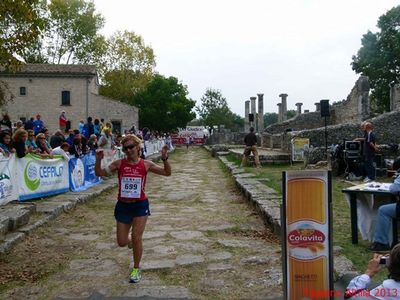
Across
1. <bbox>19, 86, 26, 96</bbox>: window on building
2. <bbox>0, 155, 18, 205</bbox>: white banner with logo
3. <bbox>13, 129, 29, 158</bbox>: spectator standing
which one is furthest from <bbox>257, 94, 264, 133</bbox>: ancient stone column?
<bbox>0, 155, 18, 205</bbox>: white banner with logo

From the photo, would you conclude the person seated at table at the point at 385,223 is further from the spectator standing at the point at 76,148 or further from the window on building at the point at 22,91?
the window on building at the point at 22,91

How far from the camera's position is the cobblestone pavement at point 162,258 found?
14.7 feet

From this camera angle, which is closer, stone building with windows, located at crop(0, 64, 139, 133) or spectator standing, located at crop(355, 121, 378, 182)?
spectator standing, located at crop(355, 121, 378, 182)

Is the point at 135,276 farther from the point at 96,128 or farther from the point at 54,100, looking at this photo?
the point at 54,100

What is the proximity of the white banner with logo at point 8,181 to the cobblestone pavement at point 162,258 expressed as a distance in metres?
0.99

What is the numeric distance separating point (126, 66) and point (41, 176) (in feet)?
146

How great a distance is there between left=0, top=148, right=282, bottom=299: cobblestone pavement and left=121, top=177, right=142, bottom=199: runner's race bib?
2.90 feet

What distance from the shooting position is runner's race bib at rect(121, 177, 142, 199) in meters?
4.90

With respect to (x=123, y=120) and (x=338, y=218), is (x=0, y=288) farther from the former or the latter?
(x=123, y=120)

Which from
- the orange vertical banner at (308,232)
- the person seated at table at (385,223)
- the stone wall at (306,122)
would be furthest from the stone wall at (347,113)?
the orange vertical banner at (308,232)

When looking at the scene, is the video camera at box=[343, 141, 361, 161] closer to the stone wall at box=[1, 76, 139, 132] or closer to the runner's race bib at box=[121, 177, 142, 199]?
the runner's race bib at box=[121, 177, 142, 199]

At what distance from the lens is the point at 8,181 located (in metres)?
8.23

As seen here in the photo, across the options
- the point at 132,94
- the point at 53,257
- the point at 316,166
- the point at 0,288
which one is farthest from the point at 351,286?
the point at 132,94

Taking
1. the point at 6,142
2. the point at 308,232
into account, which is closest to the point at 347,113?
the point at 6,142
